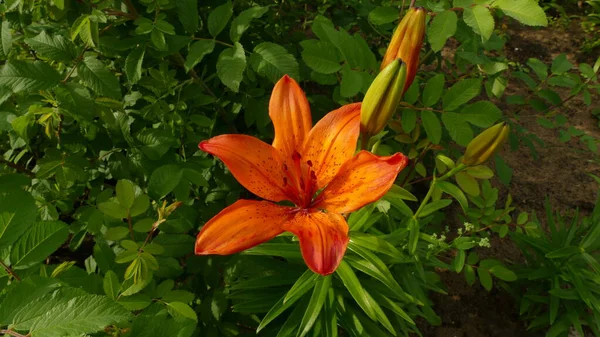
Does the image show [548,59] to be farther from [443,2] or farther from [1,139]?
[1,139]

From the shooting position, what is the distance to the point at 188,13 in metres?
1.20

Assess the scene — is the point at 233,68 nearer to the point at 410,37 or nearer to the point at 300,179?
the point at 300,179

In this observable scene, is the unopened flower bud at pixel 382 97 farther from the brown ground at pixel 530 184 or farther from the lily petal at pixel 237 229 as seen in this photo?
the brown ground at pixel 530 184

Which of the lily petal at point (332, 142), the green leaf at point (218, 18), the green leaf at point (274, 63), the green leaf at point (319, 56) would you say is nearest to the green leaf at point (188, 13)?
the green leaf at point (218, 18)

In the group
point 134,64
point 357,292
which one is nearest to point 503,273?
point 357,292

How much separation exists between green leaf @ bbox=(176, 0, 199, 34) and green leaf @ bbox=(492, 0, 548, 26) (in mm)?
751

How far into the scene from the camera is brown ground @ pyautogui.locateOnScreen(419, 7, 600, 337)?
1979 mm

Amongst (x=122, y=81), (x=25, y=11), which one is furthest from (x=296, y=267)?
(x=25, y=11)

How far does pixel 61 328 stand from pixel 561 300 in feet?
6.15

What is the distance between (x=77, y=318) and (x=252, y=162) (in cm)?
42

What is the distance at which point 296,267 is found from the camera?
133 cm

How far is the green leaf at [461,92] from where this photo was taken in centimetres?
127

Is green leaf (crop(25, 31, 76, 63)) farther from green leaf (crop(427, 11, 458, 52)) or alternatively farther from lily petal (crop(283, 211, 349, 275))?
green leaf (crop(427, 11, 458, 52))

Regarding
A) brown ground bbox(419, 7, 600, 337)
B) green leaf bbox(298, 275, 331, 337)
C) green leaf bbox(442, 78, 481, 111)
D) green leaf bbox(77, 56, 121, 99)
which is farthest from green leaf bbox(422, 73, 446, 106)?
brown ground bbox(419, 7, 600, 337)
